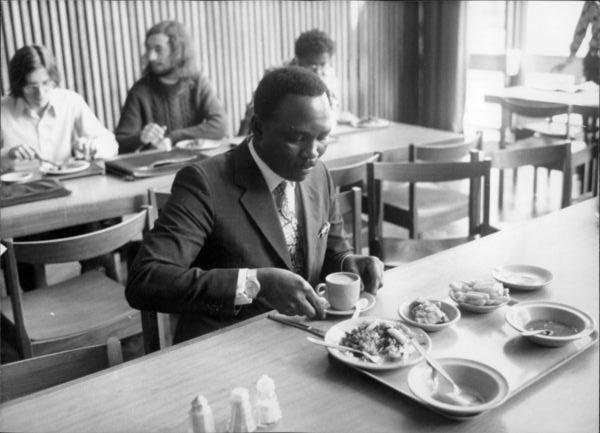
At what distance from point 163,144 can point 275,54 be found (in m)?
2.90

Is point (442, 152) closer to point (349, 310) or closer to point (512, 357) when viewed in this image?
point (349, 310)

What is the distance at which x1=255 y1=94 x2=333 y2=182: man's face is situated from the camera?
164cm

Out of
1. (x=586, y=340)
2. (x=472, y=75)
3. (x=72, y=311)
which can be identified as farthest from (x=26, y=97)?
(x=472, y=75)

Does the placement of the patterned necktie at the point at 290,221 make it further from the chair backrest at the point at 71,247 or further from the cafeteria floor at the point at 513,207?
the cafeteria floor at the point at 513,207

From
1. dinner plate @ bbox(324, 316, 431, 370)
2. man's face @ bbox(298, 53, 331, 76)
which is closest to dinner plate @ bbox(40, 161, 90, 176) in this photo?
man's face @ bbox(298, 53, 331, 76)

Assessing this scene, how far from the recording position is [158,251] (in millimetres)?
1589

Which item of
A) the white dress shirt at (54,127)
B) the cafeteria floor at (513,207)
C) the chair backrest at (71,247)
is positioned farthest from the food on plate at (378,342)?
the white dress shirt at (54,127)

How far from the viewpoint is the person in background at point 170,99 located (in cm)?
404

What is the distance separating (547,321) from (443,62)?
6.02m

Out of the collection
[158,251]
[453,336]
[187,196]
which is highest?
[187,196]

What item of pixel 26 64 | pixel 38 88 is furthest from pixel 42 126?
pixel 26 64

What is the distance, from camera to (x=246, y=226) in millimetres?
1735

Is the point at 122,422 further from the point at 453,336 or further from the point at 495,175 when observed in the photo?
the point at 495,175

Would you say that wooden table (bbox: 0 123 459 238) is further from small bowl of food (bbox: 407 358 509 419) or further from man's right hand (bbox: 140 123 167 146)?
small bowl of food (bbox: 407 358 509 419)
